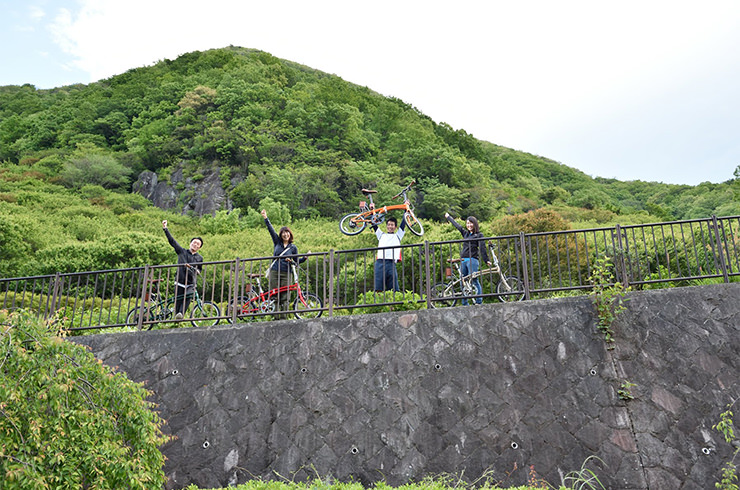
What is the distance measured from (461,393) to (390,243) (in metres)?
3.42

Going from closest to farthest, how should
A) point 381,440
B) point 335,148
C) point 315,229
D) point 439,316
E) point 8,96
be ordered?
point 381,440
point 439,316
point 315,229
point 335,148
point 8,96

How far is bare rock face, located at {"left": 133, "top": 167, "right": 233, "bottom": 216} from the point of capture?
35719mm

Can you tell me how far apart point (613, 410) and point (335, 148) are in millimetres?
35712

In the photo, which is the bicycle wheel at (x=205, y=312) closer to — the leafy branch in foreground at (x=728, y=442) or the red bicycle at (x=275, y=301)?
the red bicycle at (x=275, y=301)

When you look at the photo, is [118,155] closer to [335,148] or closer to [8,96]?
[335,148]

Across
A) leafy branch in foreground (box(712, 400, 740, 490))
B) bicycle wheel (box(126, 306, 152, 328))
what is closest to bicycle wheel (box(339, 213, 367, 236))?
bicycle wheel (box(126, 306, 152, 328))

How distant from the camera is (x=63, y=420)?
4980 mm

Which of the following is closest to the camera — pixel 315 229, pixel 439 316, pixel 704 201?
pixel 439 316

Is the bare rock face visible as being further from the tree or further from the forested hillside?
the tree

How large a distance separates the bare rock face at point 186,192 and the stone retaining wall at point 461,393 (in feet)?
90.1

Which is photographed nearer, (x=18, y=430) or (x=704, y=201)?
(x=18, y=430)

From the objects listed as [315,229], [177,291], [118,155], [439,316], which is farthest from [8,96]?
[439,316]

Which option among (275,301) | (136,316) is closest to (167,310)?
(136,316)

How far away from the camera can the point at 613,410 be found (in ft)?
24.4
